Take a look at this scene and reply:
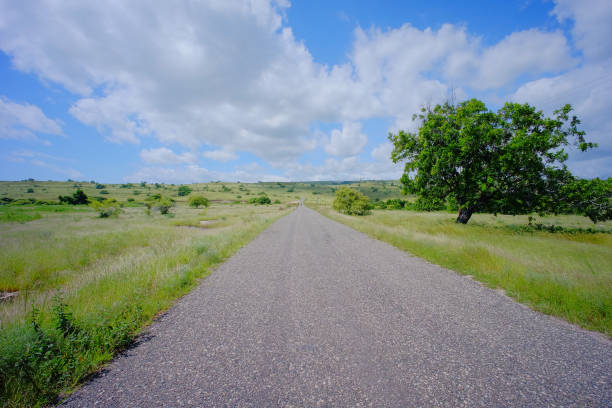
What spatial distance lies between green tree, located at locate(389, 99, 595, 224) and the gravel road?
1378 cm

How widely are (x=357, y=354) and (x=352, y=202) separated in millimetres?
45457

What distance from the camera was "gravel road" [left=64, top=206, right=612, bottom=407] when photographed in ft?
8.59

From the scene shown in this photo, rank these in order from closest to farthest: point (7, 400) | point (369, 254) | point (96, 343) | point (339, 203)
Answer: point (7, 400)
point (96, 343)
point (369, 254)
point (339, 203)

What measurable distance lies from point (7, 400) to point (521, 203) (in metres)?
24.3

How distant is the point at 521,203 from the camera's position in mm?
16219

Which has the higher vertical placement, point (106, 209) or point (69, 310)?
point (106, 209)

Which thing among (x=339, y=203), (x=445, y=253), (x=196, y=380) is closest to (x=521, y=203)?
(x=445, y=253)

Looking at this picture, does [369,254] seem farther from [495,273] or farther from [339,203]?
[339,203]

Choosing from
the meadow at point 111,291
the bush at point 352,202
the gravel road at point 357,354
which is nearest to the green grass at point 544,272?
the meadow at point 111,291

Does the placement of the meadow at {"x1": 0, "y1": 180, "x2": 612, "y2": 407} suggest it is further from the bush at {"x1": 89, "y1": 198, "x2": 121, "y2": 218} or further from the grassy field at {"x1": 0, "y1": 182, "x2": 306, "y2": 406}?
the bush at {"x1": 89, "y1": 198, "x2": 121, "y2": 218}

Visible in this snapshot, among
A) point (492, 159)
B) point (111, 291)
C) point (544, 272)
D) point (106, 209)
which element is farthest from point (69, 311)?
point (106, 209)

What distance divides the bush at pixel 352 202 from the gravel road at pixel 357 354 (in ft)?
132

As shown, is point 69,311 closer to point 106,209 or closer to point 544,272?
point 544,272

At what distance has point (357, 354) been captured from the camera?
341 centimetres
